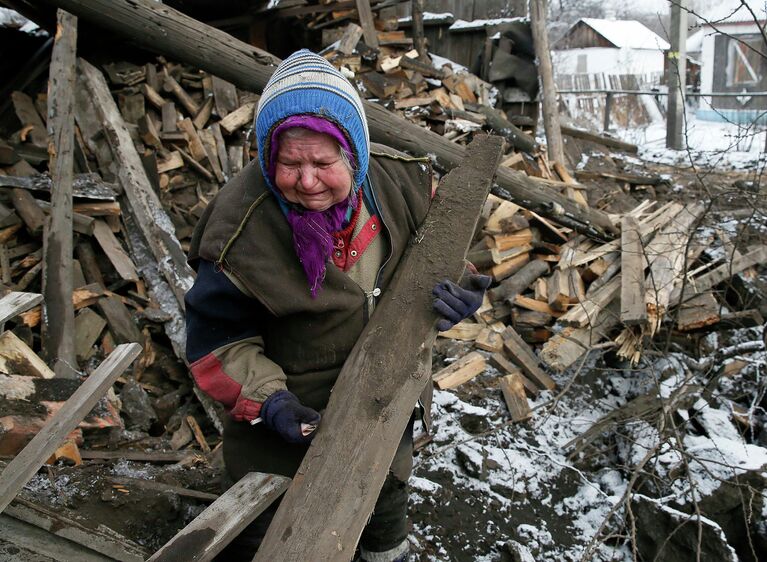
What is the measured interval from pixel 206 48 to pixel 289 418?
10.4 ft

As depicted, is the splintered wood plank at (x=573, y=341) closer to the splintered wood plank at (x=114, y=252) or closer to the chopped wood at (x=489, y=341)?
the chopped wood at (x=489, y=341)

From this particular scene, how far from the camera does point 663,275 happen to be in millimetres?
4930

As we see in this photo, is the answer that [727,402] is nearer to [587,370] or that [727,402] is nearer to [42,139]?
[587,370]

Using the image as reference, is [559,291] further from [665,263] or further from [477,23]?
[477,23]

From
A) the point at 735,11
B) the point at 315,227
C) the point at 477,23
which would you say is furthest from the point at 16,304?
the point at 477,23

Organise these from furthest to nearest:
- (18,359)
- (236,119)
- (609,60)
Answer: (609,60) < (236,119) < (18,359)

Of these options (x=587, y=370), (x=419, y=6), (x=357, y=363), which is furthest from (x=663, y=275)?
A: (x=419, y=6)

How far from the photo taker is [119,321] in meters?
4.06

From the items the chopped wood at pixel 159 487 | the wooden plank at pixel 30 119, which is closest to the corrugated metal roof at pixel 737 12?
the chopped wood at pixel 159 487

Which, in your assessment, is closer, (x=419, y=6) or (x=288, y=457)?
(x=288, y=457)

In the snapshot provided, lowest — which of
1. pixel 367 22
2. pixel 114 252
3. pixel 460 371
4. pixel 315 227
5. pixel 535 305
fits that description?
pixel 460 371

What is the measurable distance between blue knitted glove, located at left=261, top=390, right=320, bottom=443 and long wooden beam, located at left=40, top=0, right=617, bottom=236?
2.90 metres

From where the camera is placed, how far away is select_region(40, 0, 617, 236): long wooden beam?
Answer: 12.5ft

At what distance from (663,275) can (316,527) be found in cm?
434
